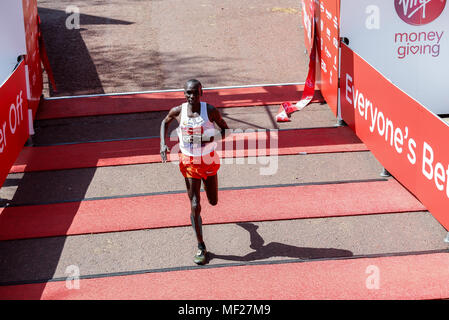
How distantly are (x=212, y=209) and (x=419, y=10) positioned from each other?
231 inches

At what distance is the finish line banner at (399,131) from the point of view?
7.09 m

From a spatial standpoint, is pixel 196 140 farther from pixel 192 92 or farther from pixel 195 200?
pixel 195 200

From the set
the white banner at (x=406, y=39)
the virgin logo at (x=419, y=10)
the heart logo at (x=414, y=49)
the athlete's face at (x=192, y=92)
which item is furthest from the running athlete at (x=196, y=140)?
the heart logo at (x=414, y=49)

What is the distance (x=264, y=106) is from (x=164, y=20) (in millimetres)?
7332

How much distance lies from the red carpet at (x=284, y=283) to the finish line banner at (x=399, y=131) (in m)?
0.90

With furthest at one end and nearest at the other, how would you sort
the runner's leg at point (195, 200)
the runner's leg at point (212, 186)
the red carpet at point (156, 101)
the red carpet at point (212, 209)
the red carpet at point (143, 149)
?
the red carpet at point (156, 101), the red carpet at point (143, 149), the red carpet at point (212, 209), the runner's leg at point (212, 186), the runner's leg at point (195, 200)

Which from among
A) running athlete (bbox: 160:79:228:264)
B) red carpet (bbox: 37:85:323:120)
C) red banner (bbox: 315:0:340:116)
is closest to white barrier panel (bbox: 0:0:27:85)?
red carpet (bbox: 37:85:323:120)

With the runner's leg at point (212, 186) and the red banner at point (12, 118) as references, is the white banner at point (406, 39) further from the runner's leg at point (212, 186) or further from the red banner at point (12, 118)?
the red banner at point (12, 118)

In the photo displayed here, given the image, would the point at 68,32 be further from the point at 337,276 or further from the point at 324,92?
the point at 337,276

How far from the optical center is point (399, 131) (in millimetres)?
8234

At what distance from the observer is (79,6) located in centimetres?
2017

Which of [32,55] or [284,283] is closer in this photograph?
[284,283]

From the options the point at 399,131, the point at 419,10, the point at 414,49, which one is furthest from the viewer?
the point at 414,49

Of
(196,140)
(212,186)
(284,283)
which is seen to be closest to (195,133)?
(196,140)
